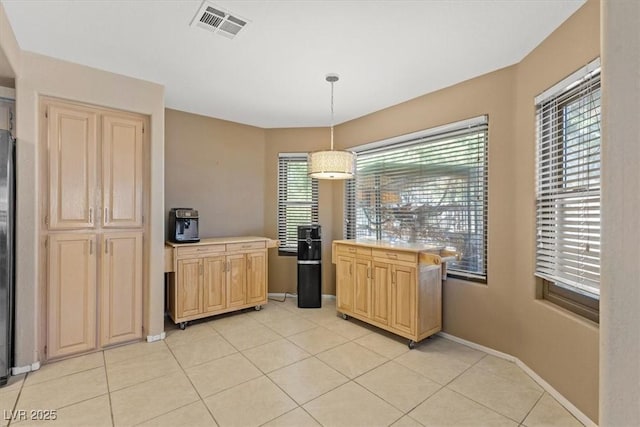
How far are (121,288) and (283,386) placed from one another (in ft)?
6.25

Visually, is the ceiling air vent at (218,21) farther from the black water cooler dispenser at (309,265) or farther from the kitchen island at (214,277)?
the black water cooler dispenser at (309,265)

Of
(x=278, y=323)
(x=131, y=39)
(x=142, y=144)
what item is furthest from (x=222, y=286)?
(x=131, y=39)

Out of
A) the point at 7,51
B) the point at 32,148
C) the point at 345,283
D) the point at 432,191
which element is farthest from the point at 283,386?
the point at 7,51

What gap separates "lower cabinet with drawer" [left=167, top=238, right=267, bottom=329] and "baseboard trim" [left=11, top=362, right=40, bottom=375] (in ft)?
3.78

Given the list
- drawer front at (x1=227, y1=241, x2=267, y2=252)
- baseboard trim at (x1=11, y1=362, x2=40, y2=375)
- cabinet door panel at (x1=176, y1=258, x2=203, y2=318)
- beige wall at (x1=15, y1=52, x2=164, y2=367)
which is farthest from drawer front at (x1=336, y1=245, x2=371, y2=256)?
baseboard trim at (x1=11, y1=362, x2=40, y2=375)

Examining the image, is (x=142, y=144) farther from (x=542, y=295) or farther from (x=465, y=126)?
(x=542, y=295)

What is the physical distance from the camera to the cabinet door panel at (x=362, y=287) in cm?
346

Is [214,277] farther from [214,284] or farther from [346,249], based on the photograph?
[346,249]

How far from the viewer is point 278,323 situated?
3656 mm

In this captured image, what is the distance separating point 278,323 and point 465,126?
301 cm

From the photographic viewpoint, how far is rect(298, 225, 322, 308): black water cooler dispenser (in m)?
4.21

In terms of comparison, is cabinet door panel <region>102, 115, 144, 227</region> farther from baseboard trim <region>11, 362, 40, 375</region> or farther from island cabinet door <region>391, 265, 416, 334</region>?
island cabinet door <region>391, 265, 416, 334</region>

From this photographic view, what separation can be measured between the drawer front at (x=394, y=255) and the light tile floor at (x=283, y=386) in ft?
2.82

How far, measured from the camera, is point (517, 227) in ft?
8.78
